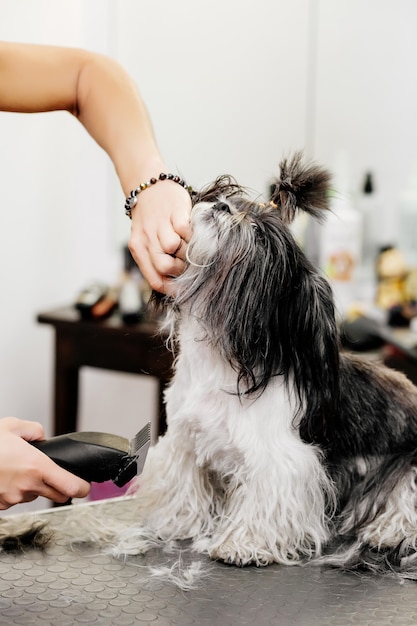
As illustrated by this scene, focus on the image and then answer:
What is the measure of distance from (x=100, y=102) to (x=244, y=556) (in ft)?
2.19

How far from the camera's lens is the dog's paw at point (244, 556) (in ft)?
3.25

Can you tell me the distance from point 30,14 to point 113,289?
91cm

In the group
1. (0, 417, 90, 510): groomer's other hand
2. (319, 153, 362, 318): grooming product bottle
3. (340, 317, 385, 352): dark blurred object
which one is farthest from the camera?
(319, 153, 362, 318): grooming product bottle

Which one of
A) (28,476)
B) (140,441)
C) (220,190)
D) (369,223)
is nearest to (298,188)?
(220,190)

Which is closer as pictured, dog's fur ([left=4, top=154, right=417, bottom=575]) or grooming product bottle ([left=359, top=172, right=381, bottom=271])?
dog's fur ([left=4, top=154, right=417, bottom=575])

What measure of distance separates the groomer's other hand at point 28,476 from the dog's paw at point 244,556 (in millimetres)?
207

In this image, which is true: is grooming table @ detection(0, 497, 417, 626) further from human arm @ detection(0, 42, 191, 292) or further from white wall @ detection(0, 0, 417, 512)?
white wall @ detection(0, 0, 417, 512)

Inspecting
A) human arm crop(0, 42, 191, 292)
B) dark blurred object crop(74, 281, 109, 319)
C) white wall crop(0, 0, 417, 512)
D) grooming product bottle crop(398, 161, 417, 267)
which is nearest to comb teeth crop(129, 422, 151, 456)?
human arm crop(0, 42, 191, 292)

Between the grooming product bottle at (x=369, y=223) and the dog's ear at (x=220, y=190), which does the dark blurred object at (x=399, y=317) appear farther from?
the dog's ear at (x=220, y=190)

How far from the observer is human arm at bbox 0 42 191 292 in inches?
41.5

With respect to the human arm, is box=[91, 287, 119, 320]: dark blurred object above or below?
below

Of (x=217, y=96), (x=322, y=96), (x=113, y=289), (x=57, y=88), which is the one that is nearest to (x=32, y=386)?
(x=113, y=289)

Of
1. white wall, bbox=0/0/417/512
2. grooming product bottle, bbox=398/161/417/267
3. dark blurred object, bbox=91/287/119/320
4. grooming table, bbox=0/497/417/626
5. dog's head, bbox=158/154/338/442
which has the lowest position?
grooming table, bbox=0/497/417/626

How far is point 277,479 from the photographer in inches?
38.7
